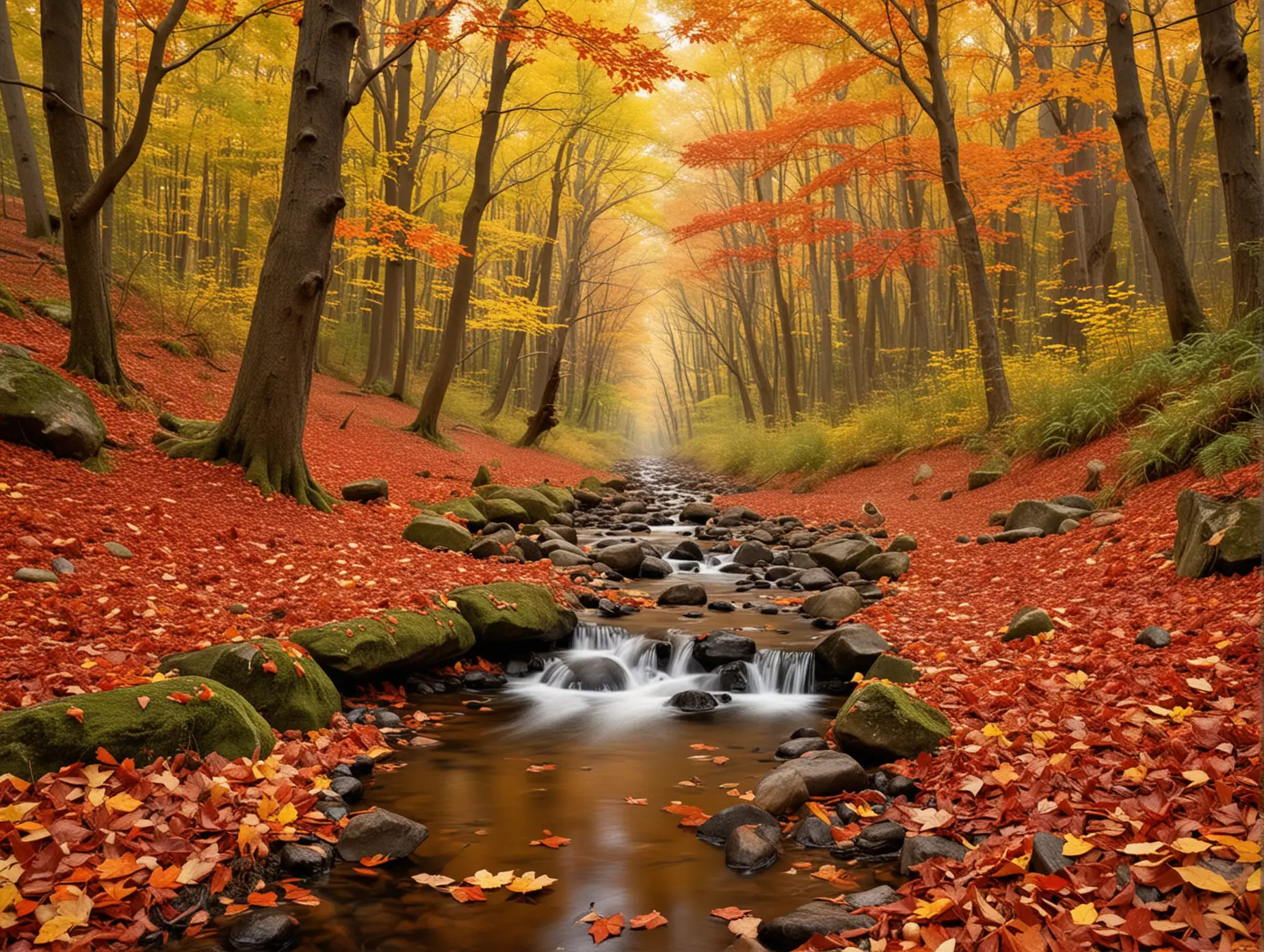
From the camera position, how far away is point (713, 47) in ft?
71.1

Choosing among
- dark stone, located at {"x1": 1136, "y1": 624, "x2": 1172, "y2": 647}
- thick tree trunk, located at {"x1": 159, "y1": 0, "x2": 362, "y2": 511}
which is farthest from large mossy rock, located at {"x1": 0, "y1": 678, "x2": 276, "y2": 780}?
dark stone, located at {"x1": 1136, "y1": 624, "x2": 1172, "y2": 647}

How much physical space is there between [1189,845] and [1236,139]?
825 cm

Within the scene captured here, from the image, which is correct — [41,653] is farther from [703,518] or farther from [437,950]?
[703,518]

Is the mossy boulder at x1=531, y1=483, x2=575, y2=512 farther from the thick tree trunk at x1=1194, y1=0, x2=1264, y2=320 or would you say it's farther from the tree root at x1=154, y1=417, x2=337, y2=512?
the thick tree trunk at x1=1194, y1=0, x2=1264, y2=320

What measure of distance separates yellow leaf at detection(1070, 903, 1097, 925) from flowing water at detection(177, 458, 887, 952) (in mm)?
880

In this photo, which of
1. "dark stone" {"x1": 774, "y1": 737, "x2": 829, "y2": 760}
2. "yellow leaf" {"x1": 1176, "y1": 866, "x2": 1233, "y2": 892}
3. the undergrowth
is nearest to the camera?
"yellow leaf" {"x1": 1176, "y1": 866, "x2": 1233, "y2": 892}

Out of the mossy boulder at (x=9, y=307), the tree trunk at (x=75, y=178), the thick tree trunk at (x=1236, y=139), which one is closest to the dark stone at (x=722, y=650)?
the thick tree trunk at (x=1236, y=139)

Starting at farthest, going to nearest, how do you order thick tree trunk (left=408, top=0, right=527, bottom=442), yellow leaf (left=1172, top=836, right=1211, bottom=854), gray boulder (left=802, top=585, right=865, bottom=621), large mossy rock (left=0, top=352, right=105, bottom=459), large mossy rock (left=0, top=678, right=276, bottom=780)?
thick tree trunk (left=408, top=0, right=527, bottom=442) → gray boulder (left=802, top=585, right=865, bottom=621) → large mossy rock (left=0, top=352, right=105, bottom=459) → large mossy rock (left=0, top=678, right=276, bottom=780) → yellow leaf (left=1172, top=836, right=1211, bottom=854)

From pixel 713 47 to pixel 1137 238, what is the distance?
1409cm

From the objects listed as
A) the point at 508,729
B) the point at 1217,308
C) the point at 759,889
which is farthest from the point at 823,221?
the point at 759,889

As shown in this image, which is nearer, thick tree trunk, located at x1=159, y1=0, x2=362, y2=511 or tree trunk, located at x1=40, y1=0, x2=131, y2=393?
thick tree trunk, located at x1=159, y1=0, x2=362, y2=511

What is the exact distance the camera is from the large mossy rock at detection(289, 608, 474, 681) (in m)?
5.05

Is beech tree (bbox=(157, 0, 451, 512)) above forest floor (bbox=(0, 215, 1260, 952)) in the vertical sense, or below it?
above

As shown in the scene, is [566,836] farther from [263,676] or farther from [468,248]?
[468,248]
